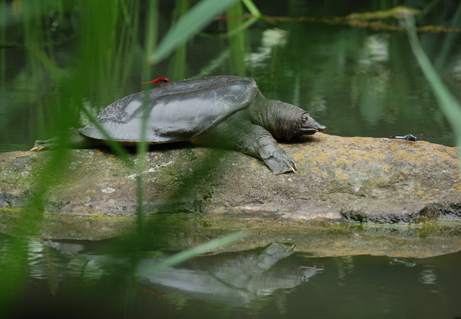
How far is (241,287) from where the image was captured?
1457mm

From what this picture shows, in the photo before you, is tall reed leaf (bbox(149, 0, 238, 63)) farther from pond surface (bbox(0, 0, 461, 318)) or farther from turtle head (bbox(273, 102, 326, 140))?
turtle head (bbox(273, 102, 326, 140))

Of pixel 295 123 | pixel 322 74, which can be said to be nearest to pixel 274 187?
pixel 295 123

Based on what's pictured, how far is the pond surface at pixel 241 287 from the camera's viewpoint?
1227 mm

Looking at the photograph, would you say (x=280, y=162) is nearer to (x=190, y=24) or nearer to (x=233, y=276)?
(x=233, y=276)

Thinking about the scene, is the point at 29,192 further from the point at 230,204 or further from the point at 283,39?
the point at 283,39

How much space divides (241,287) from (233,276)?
17 centimetres

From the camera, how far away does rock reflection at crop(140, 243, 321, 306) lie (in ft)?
4.53

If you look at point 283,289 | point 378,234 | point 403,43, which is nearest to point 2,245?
point 283,289

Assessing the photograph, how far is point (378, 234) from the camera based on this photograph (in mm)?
2164

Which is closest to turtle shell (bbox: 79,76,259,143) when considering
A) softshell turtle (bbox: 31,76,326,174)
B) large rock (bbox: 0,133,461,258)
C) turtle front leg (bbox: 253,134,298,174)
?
softshell turtle (bbox: 31,76,326,174)

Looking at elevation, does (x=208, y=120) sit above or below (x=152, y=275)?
above

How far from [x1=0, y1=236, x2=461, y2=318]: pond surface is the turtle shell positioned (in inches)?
33.8

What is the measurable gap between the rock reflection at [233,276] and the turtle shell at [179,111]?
0.91 m

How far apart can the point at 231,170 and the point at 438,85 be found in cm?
215
